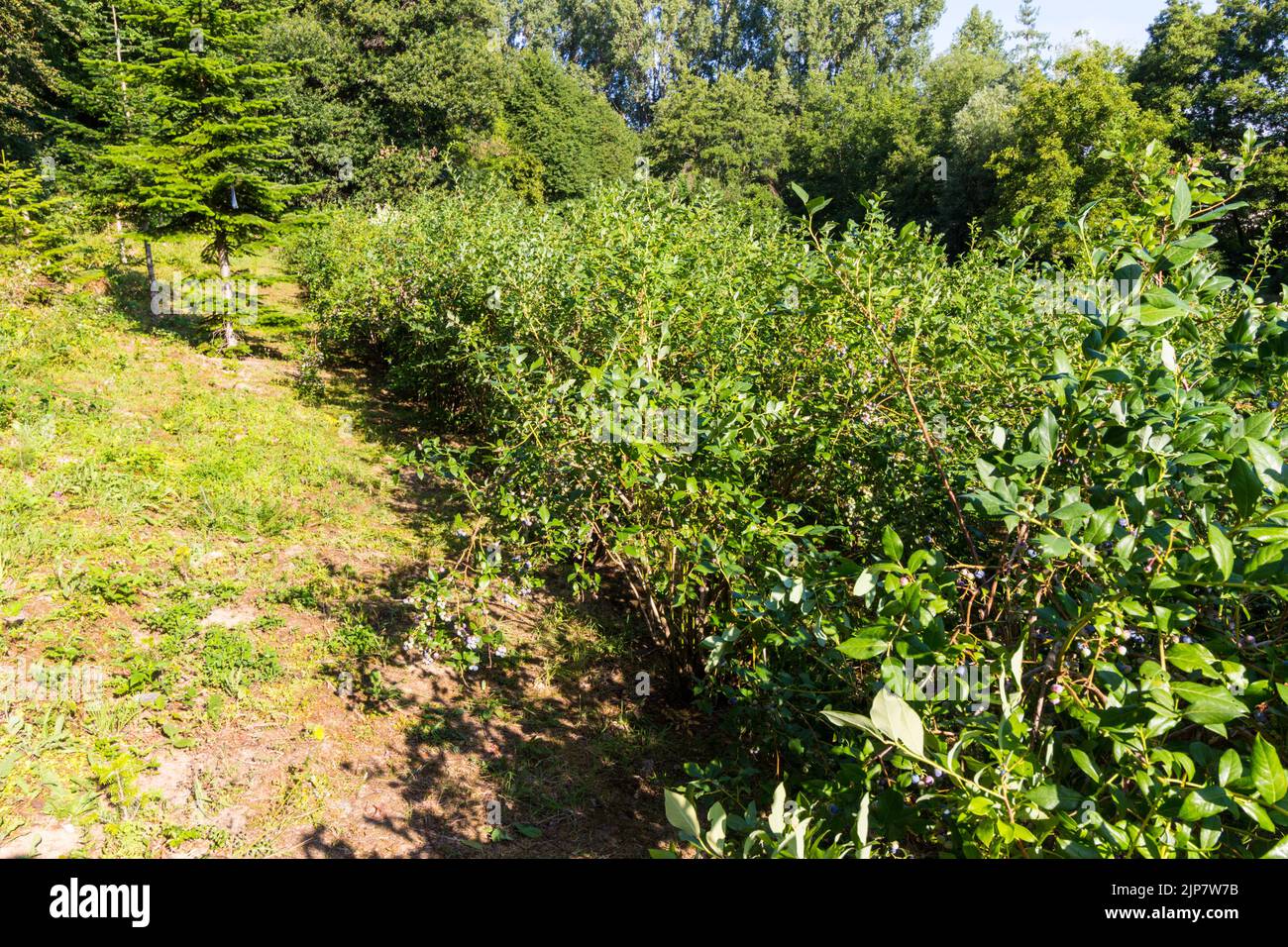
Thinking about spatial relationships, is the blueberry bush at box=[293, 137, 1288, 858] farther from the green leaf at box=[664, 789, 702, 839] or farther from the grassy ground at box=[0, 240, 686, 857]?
the grassy ground at box=[0, 240, 686, 857]

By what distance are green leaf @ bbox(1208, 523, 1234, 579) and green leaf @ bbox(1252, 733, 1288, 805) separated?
0.21 meters

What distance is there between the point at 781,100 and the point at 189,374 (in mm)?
48588

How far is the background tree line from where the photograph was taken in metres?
11.7

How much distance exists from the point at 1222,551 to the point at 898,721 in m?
0.51

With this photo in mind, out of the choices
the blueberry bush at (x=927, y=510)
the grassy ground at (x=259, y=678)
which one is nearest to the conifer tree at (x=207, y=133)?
the grassy ground at (x=259, y=678)

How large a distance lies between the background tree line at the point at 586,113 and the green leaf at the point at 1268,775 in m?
1.19

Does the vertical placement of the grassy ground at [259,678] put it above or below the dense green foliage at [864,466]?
below

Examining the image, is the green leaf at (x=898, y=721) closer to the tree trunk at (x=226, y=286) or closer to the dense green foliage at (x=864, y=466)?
the dense green foliage at (x=864, y=466)

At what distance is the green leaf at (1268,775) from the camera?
0.89 meters

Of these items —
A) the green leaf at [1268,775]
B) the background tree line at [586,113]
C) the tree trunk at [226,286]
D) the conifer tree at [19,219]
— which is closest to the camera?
the green leaf at [1268,775]

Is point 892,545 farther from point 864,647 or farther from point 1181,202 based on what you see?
point 1181,202

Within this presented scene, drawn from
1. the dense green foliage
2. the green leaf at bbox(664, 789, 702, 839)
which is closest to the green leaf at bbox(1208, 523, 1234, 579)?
the dense green foliage
